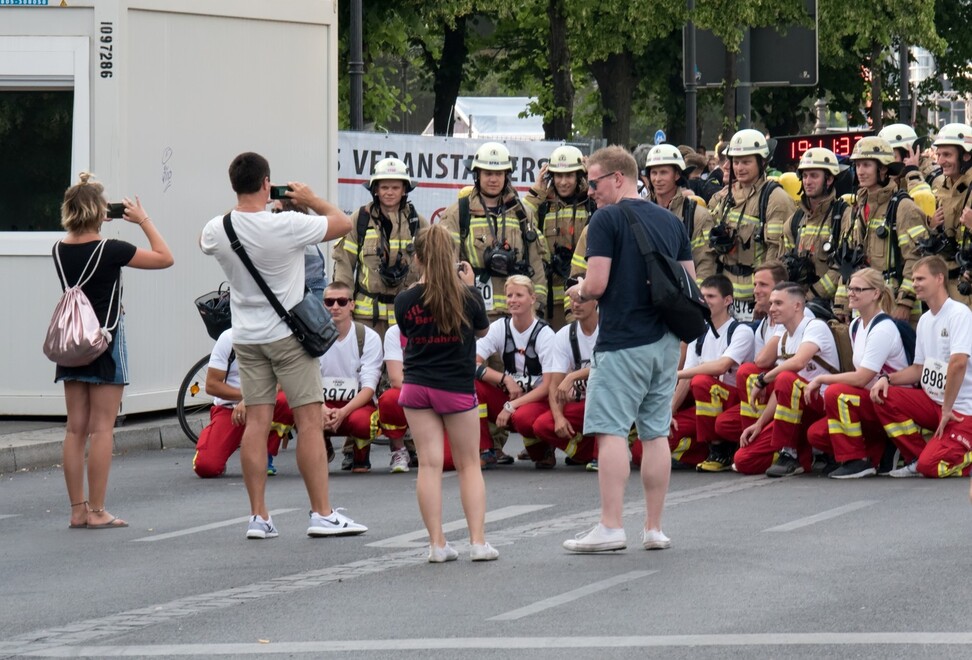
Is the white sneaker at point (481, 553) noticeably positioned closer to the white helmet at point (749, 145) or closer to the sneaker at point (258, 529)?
the sneaker at point (258, 529)

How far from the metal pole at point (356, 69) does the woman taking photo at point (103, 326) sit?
44.6ft

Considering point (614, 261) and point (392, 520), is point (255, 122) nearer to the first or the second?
point (392, 520)

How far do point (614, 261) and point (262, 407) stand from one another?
6.26 ft

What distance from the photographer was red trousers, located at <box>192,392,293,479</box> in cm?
1195

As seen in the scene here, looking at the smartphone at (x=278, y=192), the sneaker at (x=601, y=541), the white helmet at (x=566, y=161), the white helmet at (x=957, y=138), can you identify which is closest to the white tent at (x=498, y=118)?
the white helmet at (x=566, y=161)

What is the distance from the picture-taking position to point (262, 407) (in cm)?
916

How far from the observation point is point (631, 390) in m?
8.62

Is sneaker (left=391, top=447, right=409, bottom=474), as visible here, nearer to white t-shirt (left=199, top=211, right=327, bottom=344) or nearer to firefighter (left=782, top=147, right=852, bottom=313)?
firefighter (left=782, top=147, right=852, bottom=313)

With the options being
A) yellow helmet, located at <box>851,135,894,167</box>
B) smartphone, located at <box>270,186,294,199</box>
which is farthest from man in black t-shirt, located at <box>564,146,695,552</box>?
yellow helmet, located at <box>851,135,894,167</box>

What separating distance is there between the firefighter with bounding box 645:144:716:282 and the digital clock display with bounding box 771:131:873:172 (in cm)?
844

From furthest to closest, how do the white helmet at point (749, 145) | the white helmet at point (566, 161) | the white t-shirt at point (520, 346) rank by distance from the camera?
the white helmet at point (566, 161), the white helmet at point (749, 145), the white t-shirt at point (520, 346)

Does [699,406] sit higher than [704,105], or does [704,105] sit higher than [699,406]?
[704,105]

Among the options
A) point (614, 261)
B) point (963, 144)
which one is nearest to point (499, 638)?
point (614, 261)

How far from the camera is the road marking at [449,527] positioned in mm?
8938
